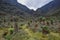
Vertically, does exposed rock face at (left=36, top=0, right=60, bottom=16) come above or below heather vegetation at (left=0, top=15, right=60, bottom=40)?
above

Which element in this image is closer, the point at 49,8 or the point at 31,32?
the point at 31,32

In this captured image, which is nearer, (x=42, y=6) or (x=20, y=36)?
(x=20, y=36)

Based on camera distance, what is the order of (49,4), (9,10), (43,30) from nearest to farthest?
(43,30) → (9,10) → (49,4)

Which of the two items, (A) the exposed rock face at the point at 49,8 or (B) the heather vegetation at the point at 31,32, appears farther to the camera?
(A) the exposed rock face at the point at 49,8

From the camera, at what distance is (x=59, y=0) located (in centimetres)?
9175

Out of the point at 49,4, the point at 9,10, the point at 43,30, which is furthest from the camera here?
the point at 49,4

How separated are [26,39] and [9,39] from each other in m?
2.36

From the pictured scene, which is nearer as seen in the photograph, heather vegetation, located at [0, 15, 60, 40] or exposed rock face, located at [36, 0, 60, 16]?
heather vegetation, located at [0, 15, 60, 40]

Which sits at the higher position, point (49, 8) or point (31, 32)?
point (49, 8)

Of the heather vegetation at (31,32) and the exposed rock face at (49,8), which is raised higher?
the exposed rock face at (49,8)

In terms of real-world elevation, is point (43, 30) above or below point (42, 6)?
below

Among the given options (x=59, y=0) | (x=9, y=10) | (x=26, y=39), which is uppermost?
(x=59, y=0)

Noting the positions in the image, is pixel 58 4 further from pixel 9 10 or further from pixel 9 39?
pixel 9 39

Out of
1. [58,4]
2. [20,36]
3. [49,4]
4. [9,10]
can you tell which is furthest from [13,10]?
[20,36]
